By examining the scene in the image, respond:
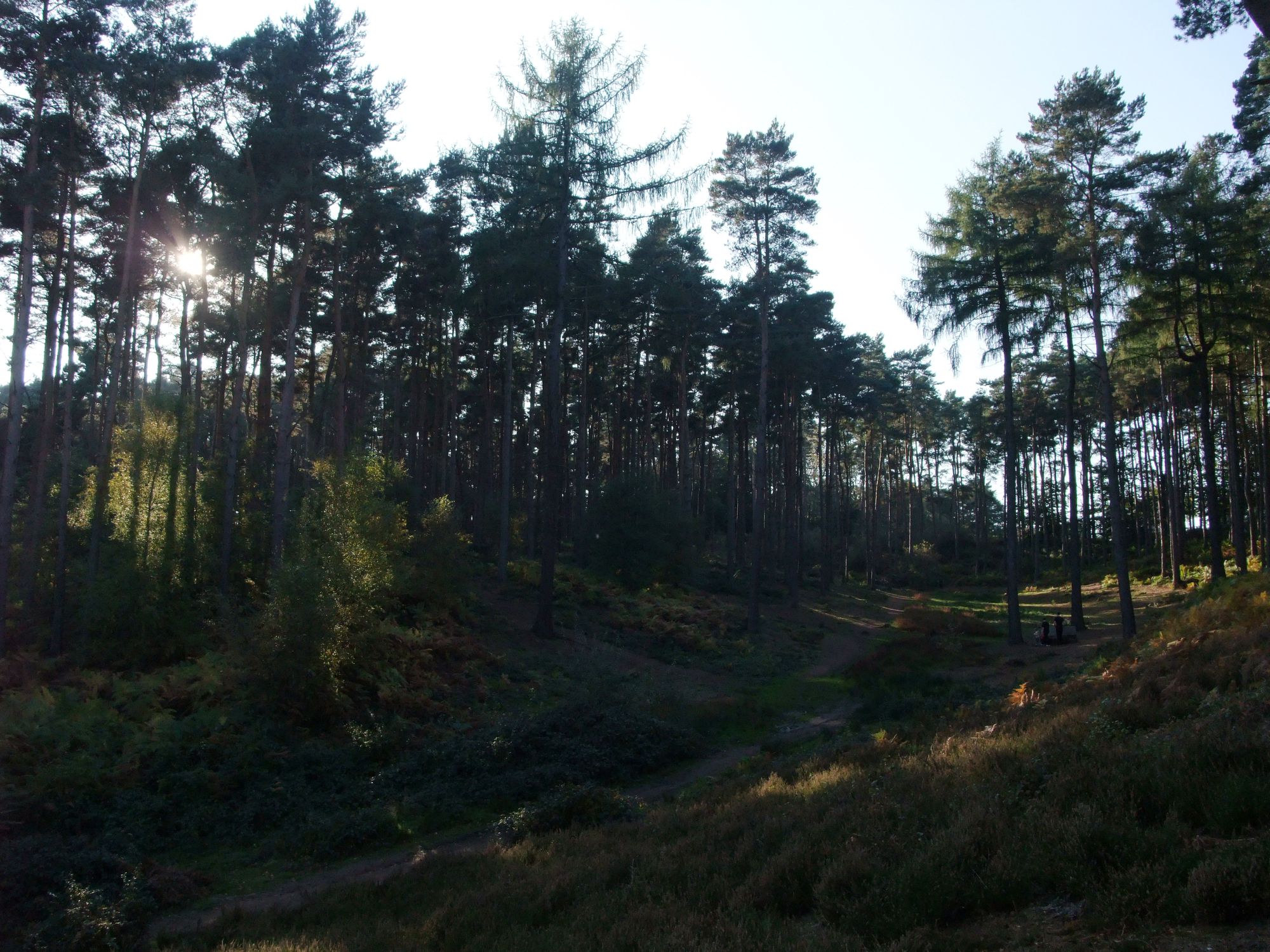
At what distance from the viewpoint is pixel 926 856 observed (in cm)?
610

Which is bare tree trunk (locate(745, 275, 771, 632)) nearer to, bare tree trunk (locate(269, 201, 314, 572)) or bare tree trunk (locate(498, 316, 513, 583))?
bare tree trunk (locate(498, 316, 513, 583))

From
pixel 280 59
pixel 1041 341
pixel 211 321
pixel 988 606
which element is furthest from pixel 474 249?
pixel 988 606

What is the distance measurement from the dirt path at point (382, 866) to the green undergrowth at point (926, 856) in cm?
56

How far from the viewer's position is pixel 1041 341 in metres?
27.0

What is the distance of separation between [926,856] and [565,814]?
5.89m

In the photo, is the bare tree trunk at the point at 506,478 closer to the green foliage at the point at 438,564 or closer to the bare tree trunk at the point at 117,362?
the green foliage at the point at 438,564

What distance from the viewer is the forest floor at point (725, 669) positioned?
10688 mm

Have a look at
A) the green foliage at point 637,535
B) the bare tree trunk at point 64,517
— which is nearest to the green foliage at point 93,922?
the bare tree trunk at point 64,517

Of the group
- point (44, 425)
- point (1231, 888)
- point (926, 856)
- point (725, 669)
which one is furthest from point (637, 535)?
point (1231, 888)

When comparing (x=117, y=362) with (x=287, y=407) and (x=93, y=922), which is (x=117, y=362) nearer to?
(x=287, y=407)

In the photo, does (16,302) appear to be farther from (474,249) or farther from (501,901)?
(501,901)

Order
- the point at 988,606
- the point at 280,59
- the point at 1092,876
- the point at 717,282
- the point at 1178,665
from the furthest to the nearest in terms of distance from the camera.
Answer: the point at 988,606 → the point at 717,282 → the point at 280,59 → the point at 1178,665 → the point at 1092,876

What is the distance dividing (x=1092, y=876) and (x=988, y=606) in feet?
139

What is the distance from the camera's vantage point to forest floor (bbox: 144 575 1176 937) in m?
10.7
